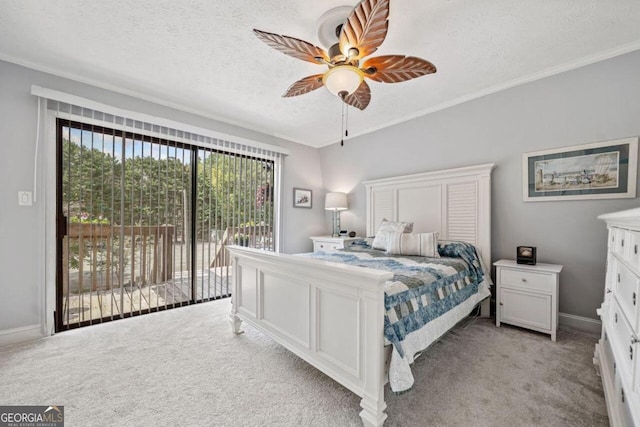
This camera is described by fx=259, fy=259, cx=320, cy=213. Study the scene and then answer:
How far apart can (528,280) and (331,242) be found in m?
2.46

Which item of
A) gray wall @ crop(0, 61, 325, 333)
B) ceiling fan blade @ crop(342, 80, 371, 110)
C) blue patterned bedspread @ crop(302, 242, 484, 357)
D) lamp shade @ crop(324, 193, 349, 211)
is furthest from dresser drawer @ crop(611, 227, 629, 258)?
gray wall @ crop(0, 61, 325, 333)

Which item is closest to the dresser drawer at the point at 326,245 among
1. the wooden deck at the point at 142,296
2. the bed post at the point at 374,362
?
the wooden deck at the point at 142,296

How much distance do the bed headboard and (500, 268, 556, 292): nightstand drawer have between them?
314mm

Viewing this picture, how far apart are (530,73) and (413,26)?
5.14ft

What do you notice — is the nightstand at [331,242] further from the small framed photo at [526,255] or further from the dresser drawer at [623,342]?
the dresser drawer at [623,342]

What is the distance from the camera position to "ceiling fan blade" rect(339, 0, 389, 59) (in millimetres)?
1379

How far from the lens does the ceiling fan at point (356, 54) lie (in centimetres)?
147

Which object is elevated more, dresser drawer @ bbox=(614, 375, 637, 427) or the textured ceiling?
the textured ceiling

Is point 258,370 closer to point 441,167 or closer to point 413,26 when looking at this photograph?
point 413,26

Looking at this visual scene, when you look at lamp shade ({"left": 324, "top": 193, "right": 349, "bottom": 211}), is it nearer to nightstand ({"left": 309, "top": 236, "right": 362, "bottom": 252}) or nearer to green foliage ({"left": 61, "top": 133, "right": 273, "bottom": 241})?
nightstand ({"left": 309, "top": 236, "right": 362, "bottom": 252})

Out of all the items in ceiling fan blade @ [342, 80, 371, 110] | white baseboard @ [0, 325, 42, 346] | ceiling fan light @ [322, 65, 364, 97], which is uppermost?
ceiling fan blade @ [342, 80, 371, 110]

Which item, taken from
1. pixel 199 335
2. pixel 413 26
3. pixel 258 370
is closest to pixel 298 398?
pixel 258 370

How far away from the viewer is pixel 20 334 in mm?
2295

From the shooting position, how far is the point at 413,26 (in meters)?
1.91
